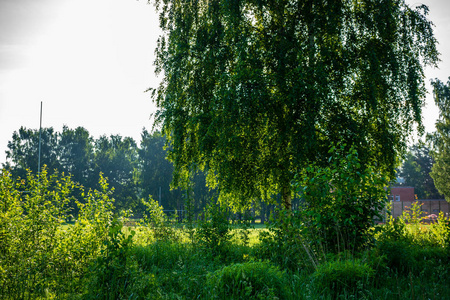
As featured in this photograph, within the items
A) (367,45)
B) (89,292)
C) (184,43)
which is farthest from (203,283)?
(367,45)

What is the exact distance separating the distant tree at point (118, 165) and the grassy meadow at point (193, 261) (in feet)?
142

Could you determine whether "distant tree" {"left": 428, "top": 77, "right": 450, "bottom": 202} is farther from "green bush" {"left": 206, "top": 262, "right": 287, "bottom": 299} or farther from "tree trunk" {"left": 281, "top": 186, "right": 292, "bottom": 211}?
"green bush" {"left": 206, "top": 262, "right": 287, "bottom": 299}

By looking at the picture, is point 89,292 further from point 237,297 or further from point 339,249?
point 339,249

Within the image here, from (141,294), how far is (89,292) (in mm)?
659

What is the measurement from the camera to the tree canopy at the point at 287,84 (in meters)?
8.12

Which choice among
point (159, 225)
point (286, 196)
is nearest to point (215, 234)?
point (159, 225)

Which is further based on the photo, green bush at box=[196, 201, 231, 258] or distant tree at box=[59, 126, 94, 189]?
distant tree at box=[59, 126, 94, 189]

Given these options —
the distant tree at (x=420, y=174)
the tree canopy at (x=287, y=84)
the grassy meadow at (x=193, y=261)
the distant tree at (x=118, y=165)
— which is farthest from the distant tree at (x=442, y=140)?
the distant tree at (x=118, y=165)

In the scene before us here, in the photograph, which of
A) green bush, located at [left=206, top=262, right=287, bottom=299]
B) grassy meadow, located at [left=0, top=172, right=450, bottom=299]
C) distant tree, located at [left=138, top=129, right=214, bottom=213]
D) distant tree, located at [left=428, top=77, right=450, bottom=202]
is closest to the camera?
green bush, located at [left=206, top=262, right=287, bottom=299]

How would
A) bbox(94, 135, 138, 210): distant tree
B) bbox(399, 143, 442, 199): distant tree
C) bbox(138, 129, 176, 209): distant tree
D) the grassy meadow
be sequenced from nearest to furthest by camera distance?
the grassy meadow, bbox(138, 129, 176, 209): distant tree, bbox(94, 135, 138, 210): distant tree, bbox(399, 143, 442, 199): distant tree

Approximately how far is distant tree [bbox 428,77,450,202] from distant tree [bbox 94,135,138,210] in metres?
37.3

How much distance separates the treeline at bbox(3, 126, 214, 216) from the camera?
1884 inches

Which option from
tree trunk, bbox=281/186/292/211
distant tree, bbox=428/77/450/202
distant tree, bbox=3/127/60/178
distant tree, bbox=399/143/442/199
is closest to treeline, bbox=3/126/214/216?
distant tree, bbox=3/127/60/178

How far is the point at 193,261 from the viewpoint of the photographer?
19.6 ft
